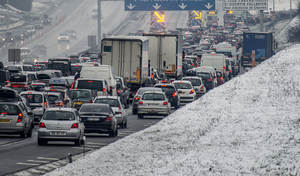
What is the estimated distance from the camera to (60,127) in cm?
2641

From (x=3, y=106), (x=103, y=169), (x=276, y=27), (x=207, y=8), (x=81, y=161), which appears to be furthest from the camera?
(x=276, y=27)

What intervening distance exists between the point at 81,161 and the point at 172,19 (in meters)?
157

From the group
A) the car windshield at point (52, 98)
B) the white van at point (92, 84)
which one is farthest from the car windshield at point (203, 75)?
the car windshield at point (52, 98)

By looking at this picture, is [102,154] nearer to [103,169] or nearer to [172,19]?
[103,169]

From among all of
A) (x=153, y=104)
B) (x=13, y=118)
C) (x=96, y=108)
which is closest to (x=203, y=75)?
(x=153, y=104)

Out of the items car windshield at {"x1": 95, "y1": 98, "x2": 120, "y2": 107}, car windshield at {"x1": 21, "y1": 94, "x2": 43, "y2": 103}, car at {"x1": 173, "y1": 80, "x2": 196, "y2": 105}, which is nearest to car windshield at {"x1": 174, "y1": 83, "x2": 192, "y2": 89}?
car at {"x1": 173, "y1": 80, "x2": 196, "y2": 105}

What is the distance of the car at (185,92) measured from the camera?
48434 millimetres

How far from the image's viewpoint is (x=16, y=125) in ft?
94.3

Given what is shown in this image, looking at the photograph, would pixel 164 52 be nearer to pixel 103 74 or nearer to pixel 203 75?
pixel 203 75

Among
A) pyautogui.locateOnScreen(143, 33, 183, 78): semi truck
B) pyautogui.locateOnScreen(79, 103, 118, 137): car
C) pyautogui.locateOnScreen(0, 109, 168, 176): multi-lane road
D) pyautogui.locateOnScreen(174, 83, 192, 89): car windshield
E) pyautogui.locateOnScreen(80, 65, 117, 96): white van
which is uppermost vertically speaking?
pyautogui.locateOnScreen(143, 33, 183, 78): semi truck

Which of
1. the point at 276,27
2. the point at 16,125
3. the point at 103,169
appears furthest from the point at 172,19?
the point at 103,169

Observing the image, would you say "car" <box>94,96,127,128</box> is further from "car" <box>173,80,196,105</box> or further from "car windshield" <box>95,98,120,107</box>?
"car" <box>173,80,196,105</box>

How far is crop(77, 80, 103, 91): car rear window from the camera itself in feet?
139

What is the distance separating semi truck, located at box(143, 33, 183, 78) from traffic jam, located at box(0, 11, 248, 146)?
0.07 metres
